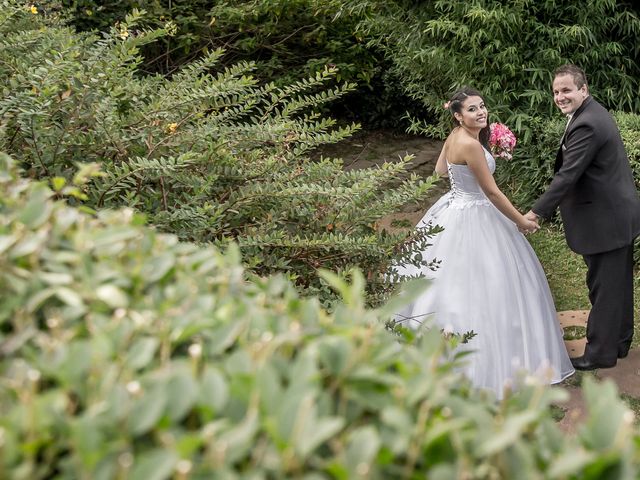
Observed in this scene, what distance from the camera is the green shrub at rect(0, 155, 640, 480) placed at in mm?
1080

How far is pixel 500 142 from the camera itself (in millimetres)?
5602

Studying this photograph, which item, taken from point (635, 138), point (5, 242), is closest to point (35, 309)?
point (5, 242)

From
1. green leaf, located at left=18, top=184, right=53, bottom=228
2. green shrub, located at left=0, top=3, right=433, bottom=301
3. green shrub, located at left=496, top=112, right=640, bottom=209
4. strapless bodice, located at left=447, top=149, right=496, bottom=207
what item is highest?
green leaf, located at left=18, top=184, right=53, bottom=228

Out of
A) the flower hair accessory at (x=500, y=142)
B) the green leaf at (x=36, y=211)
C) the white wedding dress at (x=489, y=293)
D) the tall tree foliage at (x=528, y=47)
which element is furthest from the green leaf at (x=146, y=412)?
the tall tree foliage at (x=528, y=47)

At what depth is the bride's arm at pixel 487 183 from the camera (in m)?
5.15

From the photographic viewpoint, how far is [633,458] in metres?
1.14

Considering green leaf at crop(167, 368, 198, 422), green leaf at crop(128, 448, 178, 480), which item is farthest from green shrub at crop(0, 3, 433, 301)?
green leaf at crop(128, 448, 178, 480)

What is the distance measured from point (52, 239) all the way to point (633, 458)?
1099mm

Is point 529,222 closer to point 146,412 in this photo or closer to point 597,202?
point 597,202

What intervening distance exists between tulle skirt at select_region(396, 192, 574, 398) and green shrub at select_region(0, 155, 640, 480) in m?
3.53

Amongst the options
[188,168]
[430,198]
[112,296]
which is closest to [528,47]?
[430,198]

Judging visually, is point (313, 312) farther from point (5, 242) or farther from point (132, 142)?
point (132, 142)

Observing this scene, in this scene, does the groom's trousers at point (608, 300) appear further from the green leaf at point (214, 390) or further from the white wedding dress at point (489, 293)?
the green leaf at point (214, 390)

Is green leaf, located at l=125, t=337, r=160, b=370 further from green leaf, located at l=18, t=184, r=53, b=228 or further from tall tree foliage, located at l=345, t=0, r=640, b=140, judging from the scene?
tall tree foliage, located at l=345, t=0, r=640, b=140
